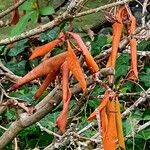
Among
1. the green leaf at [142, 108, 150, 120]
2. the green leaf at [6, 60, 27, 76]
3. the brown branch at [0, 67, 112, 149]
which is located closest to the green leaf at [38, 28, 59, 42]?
the green leaf at [6, 60, 27, 76]

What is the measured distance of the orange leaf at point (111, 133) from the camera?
1.03 metres

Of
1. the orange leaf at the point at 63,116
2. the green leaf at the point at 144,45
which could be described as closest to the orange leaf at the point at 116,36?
the orange leaf at the point at 63,116

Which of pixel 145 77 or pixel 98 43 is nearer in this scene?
pixel 145 77

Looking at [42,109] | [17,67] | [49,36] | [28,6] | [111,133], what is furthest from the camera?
[49,36]

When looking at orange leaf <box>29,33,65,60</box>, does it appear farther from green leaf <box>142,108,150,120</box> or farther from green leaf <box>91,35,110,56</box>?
green leaf <box>91,35,110,56</box>

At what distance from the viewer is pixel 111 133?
1.03 metres

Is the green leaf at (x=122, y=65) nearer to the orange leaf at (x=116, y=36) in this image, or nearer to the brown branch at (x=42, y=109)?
the brown branch at (x=42, y=109)

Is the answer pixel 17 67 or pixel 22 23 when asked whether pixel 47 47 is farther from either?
pixel 17 67

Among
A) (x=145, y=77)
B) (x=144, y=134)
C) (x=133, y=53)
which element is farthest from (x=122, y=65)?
(x=133, y=53)

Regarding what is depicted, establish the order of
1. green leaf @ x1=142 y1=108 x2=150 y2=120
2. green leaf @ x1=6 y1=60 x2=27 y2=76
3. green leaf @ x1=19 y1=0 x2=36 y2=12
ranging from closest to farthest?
green leaf @ x1=142 y1=108 x2=150 y2=120 → green leaf @ x1=19 y1=0 x2=36 y2=12 → green leaf @ x1=6 y1=60 x2=27 y2=76

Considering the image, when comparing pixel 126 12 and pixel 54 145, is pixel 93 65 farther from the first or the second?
pixel 54 145

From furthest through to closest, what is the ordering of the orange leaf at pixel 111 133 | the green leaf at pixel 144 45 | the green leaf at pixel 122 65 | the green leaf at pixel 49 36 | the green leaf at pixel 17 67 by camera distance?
the green leaf at pixel 49 36 → the green leaf at pixel 17 67 → the green leaf at pixel 144 45 → the green leaf at pixel 122 65 → the orange leaf at pixel 111 133

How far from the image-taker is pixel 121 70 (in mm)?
2588

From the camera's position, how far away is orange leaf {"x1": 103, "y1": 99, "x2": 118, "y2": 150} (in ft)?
3.37
